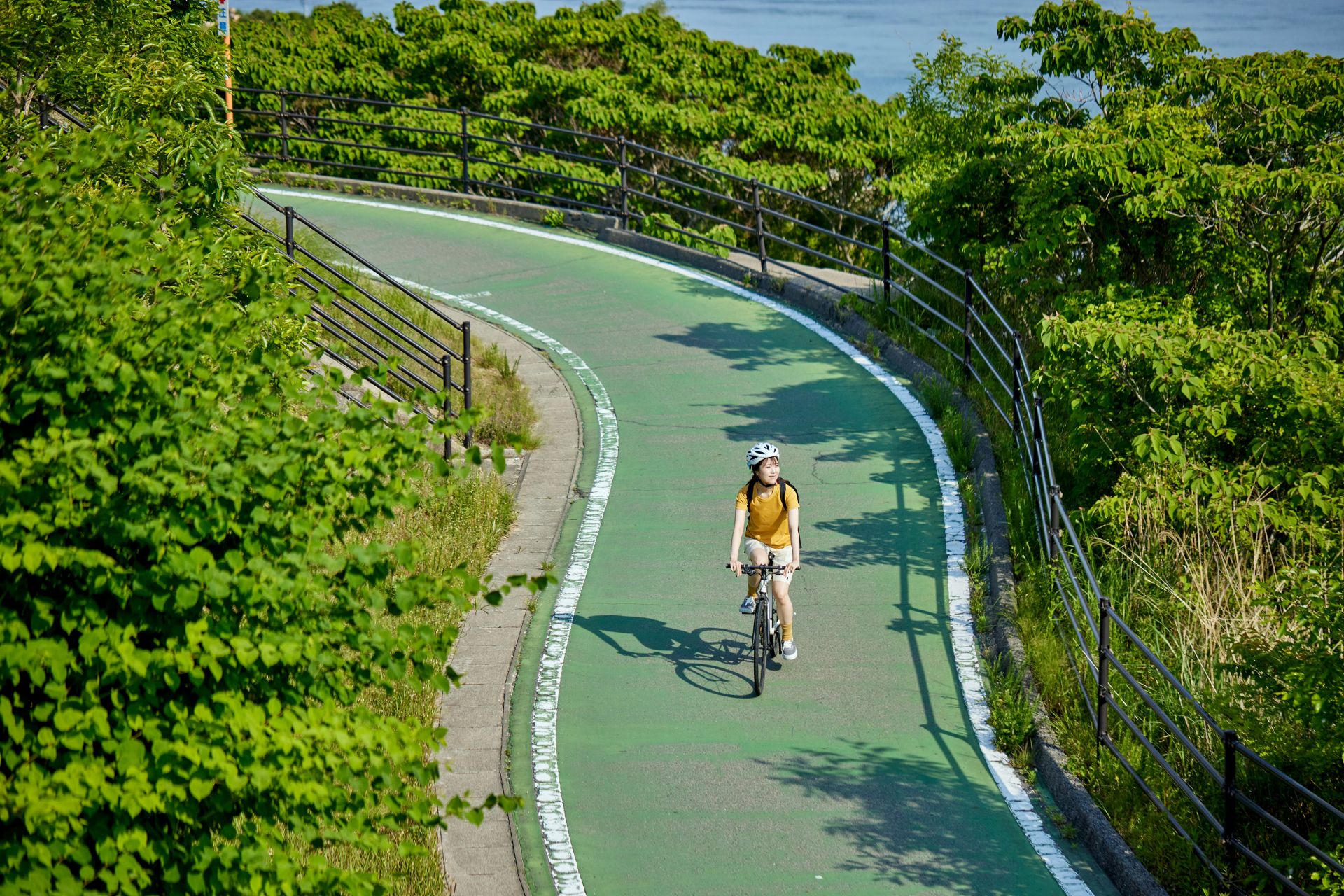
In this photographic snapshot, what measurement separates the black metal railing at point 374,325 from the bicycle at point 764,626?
2.76 metres

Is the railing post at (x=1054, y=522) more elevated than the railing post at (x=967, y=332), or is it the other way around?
the railing post at (x=967, y=332)

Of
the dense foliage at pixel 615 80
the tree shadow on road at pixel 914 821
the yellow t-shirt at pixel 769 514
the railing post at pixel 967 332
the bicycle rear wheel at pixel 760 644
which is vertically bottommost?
the tree shadow on road at pixel 914 821

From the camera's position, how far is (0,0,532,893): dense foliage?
4418 millimetres

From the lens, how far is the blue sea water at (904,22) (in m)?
84.1

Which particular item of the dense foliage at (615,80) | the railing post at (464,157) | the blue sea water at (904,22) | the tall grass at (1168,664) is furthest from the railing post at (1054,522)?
the blue sea water at (904,22)

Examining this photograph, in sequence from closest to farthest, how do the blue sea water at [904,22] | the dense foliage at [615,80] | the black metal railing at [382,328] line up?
the black metal railing at [382,328] → the dense foliage at [615,80] → the blue sea water at [904,22]

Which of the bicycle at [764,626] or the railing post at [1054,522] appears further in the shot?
the railing post at [1054,522]

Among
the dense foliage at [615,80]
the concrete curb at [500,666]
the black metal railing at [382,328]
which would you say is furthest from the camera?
the dense foliage at [615,80]

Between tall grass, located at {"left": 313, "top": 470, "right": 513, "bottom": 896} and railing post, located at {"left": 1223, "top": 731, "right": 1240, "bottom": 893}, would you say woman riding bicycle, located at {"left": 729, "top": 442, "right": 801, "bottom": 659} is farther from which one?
railing post, located at {"left": 1223, "top": 731, "right": 1240, "bottom": 893}

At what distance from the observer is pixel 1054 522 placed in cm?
953

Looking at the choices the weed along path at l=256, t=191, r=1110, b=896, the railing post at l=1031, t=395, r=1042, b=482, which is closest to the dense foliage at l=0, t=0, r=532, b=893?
the weed along path at l=256, t=191, r=1110, b=896

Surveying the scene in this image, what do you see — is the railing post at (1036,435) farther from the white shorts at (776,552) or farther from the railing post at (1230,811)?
the railing post at (1230,811)

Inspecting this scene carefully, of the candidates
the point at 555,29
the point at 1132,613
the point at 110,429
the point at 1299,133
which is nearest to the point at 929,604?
the point at 1132,613

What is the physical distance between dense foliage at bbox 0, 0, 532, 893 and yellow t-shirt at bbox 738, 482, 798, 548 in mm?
4435
